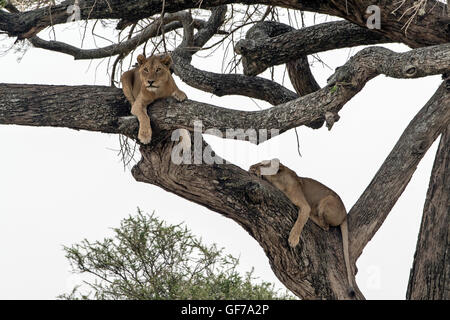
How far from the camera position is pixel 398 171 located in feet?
23.2

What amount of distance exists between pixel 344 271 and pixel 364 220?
534 mm

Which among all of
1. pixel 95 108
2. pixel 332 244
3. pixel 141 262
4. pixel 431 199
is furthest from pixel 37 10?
pixel 431 199

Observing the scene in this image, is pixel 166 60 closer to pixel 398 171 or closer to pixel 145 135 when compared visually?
pixel 145 135

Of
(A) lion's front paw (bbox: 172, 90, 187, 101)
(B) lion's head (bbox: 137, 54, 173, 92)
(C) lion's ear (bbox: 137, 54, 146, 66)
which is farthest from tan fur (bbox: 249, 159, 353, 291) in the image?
(C) lion's ear (bbox: 137, 54, 146, 66)

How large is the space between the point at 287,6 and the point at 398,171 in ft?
5.87

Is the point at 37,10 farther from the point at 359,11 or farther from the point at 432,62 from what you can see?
the point at 432,62

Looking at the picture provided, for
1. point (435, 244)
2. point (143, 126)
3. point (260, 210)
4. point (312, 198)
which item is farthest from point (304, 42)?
point (435, 244)

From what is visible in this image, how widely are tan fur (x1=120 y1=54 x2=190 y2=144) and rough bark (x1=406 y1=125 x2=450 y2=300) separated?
98.3 inches

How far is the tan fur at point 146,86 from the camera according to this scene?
6480 millimetres

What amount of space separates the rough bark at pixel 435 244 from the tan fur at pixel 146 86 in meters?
2.50

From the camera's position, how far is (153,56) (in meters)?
7.28

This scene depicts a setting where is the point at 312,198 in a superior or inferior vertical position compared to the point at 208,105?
inferior

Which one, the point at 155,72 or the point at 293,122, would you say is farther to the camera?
the point at 155,72

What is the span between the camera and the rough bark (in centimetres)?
695
